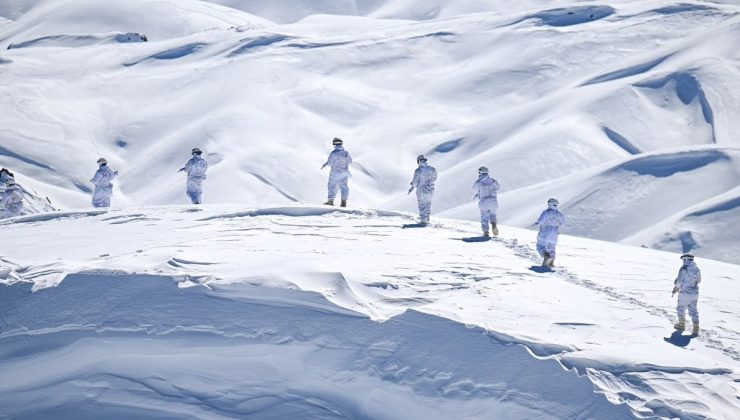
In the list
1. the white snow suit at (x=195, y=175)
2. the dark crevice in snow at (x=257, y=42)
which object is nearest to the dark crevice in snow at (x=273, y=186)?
the white snow suit at (x=195, y=175)

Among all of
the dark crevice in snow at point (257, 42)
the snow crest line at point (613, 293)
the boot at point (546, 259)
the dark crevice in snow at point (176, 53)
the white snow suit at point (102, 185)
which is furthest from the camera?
the dark crevice in snow at point (176, 53)

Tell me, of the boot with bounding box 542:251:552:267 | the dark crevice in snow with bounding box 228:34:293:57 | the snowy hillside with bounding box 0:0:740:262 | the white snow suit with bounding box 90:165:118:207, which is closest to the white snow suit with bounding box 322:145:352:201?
the boot with bounding box 542:251:552:267

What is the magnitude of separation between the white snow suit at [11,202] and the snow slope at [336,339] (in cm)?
737

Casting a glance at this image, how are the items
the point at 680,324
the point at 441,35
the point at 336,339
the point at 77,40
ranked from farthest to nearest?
1. the point at 77,40
2. the point at 441,35
3. the point at 680,324
4. the point at 336,339

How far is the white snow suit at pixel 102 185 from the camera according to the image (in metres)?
24.7

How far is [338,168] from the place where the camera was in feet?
73.2

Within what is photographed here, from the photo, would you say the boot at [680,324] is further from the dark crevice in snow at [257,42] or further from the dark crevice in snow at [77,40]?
the dark crevice in snow at [77,40]

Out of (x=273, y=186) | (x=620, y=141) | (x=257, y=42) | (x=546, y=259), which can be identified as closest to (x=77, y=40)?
(x=257, y=42)

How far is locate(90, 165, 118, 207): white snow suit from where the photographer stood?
24688 millimetres

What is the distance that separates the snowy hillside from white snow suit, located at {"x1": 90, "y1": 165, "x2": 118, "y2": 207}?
11439 millimetres

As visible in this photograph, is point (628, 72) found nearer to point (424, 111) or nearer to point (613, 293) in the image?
point (424, 111)

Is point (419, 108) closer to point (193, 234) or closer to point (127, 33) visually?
point (127, 33)

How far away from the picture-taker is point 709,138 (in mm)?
41156

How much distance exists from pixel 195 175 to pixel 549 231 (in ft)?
30.8
